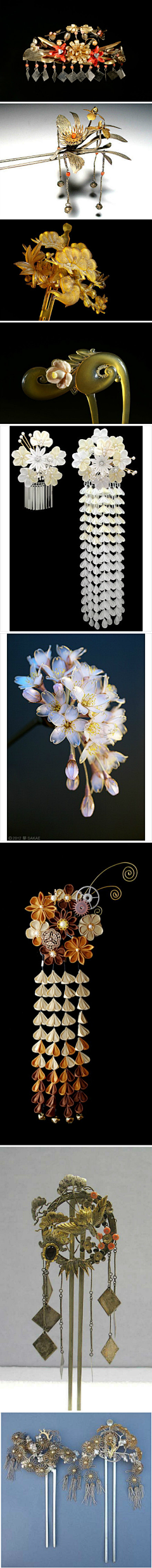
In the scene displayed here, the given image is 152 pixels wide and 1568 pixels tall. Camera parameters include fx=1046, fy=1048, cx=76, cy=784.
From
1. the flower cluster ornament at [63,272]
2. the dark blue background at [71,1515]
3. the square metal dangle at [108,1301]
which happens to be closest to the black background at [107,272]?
the flower cluster ornament at [63,272]

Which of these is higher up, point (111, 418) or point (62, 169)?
point (62, 169)

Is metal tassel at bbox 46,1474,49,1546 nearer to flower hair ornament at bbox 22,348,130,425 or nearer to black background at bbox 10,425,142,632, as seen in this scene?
black background at bbox 10,425,142,632

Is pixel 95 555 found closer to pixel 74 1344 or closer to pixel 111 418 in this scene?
pixel 111 418

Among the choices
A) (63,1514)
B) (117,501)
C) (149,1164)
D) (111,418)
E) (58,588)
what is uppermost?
(111,418)

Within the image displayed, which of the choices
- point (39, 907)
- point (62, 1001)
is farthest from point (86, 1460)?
point (39, 907)
